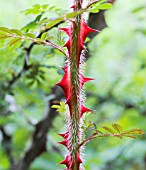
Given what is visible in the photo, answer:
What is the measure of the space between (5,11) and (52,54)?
812mm

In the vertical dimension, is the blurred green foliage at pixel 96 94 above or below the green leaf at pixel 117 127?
below

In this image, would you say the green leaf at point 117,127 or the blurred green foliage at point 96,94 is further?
the blurred green foliage at point 96,94

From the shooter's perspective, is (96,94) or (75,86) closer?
(75,86)

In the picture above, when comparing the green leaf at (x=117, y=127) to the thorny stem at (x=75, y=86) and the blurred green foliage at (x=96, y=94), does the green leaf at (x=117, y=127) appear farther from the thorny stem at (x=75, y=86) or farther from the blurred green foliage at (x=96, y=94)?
the blurred green foliage at (x=96, y=94)

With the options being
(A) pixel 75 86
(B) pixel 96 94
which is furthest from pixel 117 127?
(B) pixel 96 94

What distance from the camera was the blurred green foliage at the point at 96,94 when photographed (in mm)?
1136

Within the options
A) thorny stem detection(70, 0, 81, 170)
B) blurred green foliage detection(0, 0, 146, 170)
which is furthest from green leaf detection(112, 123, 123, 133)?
blurred green foliage detection(0, 0, 146, 170)

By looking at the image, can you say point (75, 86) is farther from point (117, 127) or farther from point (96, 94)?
point (96, 94)

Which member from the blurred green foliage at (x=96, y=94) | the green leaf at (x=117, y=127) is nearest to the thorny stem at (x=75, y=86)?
the green leaf at (x=117, y=127)

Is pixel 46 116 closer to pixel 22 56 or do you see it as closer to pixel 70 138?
pixel 22 56

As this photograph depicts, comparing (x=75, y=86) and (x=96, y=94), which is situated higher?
(x=75, y=86)

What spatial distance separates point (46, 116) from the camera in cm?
122

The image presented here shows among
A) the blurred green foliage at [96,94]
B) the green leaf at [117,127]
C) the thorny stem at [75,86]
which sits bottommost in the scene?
the blurred green foliage at [96,94]

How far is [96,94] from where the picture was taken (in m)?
1.78
